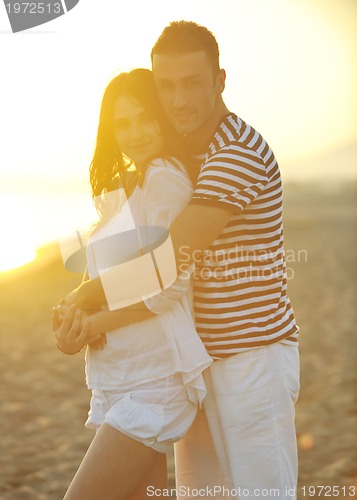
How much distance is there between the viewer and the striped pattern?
109 inches

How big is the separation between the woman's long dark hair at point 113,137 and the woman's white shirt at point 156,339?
0.53 ft

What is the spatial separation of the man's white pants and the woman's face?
80 centimetres

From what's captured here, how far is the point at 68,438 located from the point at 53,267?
10078mm

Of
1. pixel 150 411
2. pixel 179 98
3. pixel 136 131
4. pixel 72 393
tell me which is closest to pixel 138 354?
pixel 150 411

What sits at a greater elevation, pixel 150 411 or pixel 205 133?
pixel 205 133

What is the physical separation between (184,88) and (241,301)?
0.78 m

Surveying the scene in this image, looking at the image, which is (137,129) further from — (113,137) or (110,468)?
(110,468)

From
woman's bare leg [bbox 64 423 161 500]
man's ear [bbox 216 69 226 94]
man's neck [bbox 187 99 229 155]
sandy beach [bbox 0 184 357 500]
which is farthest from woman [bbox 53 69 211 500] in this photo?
sandy beach [bbox 0 184 357 500]

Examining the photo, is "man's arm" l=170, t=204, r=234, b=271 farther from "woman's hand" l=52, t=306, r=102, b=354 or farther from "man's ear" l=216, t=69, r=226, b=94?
"man's ear" l=216, t=69, r=226, b=94

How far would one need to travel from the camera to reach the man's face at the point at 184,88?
2854 millimetres

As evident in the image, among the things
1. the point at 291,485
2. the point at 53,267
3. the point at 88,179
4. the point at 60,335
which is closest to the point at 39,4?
the point at 88,179

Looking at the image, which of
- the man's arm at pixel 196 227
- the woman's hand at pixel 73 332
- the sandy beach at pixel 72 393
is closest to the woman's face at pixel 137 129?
the man's arm at pixel 196 227

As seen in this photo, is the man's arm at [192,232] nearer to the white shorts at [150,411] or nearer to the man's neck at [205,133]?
the white shorts at [150,411]

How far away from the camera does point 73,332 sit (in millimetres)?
2797
